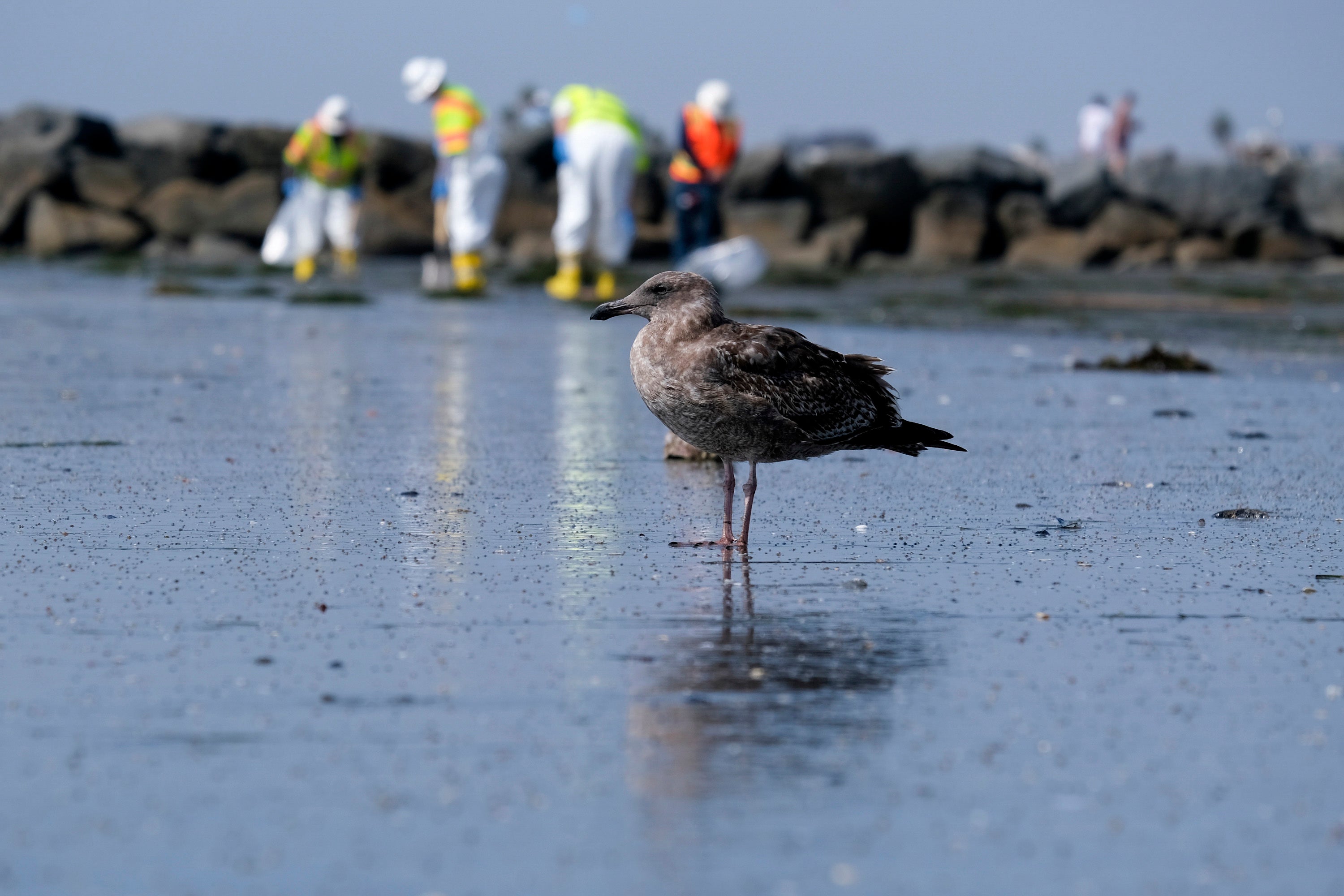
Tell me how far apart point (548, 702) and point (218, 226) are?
119 feet

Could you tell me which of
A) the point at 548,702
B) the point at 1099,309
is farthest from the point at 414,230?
the point at 548,702

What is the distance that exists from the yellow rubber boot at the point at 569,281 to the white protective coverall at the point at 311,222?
5.64m

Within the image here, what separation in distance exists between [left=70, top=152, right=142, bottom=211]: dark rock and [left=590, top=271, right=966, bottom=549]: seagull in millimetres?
35182

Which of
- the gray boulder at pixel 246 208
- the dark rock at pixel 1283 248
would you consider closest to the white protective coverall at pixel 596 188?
the gray boulder at pixel 246 208

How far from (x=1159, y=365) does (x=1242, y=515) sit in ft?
22.9

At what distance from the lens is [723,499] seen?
7.90m

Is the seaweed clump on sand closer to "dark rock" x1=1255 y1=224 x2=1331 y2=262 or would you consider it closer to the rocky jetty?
the rocky jetty

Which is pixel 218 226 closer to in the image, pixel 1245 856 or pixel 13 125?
pixel 13 125

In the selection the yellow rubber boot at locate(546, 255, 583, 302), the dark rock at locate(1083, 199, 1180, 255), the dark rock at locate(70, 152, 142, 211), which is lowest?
the yellow rubber boot at locate(546, 255, 583, 302)

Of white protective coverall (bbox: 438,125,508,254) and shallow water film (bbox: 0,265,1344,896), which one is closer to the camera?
shallow water film (bbox: 0,265,1344,896)

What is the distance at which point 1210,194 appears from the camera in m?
39.4

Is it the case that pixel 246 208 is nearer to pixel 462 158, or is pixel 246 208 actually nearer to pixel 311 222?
pixel 311 222

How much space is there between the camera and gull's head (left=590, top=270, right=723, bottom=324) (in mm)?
6840

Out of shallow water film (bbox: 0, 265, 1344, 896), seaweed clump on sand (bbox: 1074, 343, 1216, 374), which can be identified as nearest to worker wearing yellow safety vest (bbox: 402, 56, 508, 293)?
seaweed clump on sand (bbox: 1074, 343, 1216, 374)
